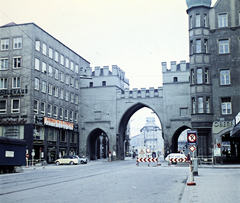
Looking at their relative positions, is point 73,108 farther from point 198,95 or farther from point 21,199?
point 21,199

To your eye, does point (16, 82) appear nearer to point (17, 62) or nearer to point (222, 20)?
point (17, 62)

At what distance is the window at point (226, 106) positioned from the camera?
40719 mm

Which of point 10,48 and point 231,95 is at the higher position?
point 10,48

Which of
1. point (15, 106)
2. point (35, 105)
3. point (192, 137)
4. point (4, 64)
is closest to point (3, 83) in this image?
point (4, 64)

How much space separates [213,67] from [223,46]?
8.96 ft

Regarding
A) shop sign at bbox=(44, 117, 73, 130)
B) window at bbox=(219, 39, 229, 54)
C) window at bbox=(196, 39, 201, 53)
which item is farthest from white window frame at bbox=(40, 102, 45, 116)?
window at bbox=(219, 39, 229, 54)

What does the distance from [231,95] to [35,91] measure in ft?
81.4

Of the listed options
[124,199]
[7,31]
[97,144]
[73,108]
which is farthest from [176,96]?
[124,199]

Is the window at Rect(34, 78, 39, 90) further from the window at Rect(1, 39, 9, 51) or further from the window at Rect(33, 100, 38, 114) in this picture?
the window at Rect(1, 39, 9, 51)

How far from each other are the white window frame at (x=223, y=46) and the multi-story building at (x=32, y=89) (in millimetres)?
23640

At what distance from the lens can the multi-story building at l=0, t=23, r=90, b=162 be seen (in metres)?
46.2

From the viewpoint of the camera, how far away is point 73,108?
6147 centimetres

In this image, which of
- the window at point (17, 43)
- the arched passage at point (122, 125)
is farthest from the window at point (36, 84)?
the arched passage at point (122, 125)

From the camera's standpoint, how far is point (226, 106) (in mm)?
40875
